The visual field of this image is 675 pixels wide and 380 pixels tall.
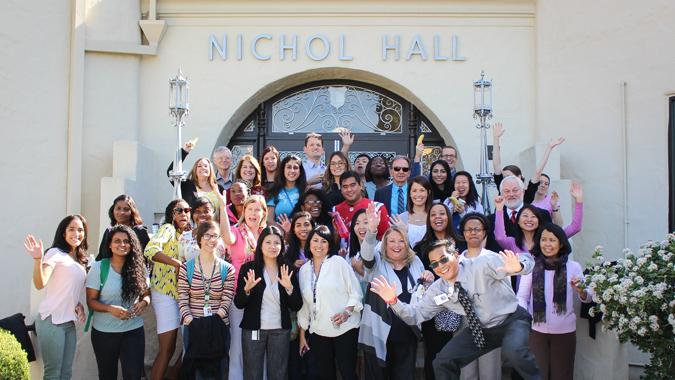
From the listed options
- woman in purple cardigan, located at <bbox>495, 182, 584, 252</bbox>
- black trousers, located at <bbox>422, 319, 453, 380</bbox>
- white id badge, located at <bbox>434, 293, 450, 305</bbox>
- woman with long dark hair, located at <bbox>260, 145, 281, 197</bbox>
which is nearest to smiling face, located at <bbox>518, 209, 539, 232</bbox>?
woman in purple cardigan, located at <bbox>495, 182, 584, 252</bbox>

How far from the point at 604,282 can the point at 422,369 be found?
1950 millimetres

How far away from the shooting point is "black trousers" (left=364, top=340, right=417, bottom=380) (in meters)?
6.30

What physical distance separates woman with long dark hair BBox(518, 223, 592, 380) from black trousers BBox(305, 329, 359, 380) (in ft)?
5.27

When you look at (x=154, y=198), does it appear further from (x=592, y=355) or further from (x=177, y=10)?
(x=592, y=355)

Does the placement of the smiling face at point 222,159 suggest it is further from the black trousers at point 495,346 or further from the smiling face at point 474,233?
the black trousers at point 495,346

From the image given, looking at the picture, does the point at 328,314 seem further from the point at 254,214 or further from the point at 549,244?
the point at 549,244

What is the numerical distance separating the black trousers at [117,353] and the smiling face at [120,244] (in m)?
0.72

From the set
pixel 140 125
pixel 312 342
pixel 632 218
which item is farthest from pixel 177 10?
pixel 632 218

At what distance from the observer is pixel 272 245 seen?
6375mm

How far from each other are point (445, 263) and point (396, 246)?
0.65 metres

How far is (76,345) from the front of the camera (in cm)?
687

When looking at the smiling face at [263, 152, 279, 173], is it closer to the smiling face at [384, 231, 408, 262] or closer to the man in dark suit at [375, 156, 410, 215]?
the man in dark suit at [375, 156, 410, 215]

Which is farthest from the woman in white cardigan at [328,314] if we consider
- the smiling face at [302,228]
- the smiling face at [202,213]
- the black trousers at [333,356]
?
the smiling face at [202,213]

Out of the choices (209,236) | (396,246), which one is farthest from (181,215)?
(396,246)
